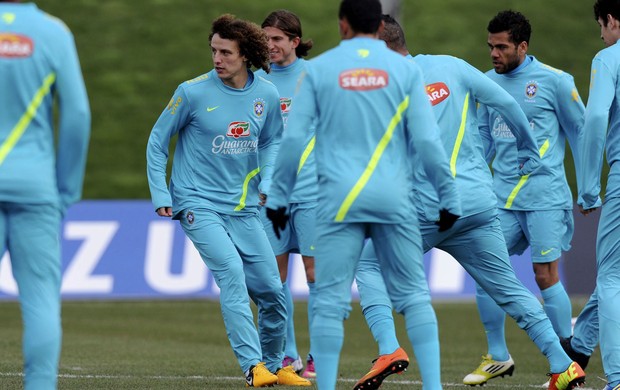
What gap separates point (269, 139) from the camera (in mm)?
9406

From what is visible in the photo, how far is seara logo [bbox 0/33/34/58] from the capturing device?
19.4 ft

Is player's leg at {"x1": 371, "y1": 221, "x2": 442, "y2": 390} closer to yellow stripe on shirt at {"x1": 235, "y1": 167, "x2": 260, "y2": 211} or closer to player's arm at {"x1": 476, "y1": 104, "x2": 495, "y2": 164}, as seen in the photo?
yellow stripe on shirt at {"x1": 235, "y1": 167, "x2": 260, "y2": 211}

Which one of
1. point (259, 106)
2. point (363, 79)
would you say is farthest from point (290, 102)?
point (363, 79)

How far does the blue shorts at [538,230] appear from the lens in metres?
10.2

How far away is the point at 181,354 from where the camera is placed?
39.0 ft

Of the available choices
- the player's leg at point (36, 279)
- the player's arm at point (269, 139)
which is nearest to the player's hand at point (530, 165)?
the player's arm at point (269, 139)

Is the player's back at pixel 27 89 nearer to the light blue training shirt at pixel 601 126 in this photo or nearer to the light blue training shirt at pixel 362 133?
the light blue training shirt at pixel 362 133

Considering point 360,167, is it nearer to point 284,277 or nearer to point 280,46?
point 280,46

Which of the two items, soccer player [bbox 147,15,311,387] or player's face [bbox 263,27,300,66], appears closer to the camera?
soccer player [bbox 147,15,311,387]

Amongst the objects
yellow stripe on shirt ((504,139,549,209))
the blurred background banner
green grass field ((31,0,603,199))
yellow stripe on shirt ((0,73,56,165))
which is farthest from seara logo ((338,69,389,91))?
green grass field ((31,0,603,199))

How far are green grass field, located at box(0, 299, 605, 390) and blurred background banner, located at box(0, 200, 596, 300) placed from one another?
0.24 metres

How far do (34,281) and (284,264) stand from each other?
4.67 meters

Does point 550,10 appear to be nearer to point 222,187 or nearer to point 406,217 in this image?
point 222,187

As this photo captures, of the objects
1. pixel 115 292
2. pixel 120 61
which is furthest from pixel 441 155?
pixel 120 61
